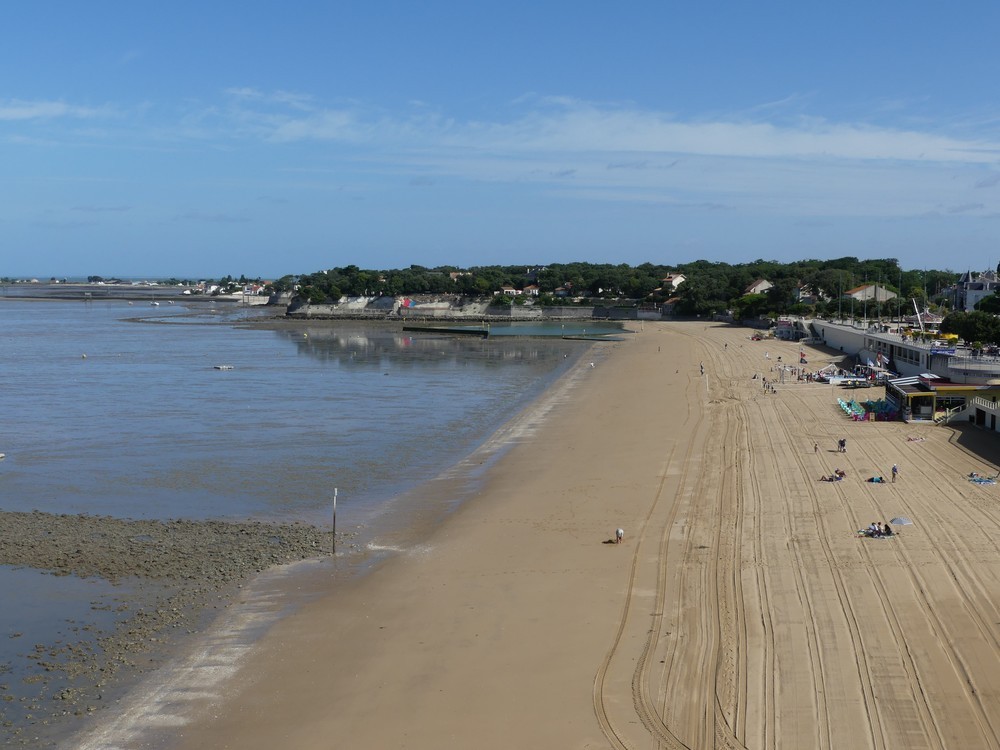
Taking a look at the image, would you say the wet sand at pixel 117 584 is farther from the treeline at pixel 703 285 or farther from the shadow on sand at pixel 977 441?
the treeline at pixel 703 285

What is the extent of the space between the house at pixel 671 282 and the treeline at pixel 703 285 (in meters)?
0.31

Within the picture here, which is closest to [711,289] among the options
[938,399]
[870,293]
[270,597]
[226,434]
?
[870,293]

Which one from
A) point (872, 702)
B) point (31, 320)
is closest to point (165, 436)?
point (872, 702)

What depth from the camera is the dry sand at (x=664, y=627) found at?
9.67m

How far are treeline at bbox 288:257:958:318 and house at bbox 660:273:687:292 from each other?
315 millimetres

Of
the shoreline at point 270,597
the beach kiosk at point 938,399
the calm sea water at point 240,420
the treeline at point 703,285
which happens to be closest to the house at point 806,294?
the treeline at point 703,285

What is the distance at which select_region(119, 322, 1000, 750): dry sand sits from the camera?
967 centimetres

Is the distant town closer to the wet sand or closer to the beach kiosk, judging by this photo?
the beach kiosk

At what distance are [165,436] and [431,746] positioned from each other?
20255mm

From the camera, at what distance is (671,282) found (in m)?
113

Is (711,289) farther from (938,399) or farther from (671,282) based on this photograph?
(938,399)

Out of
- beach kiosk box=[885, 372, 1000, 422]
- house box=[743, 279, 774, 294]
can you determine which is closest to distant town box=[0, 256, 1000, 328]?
house box=[743, 279, 774, 294]

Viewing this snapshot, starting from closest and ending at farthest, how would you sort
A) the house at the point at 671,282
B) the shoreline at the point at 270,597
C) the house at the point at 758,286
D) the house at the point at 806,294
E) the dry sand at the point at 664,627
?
the dry sand at the point at 664,627, the shoreline at the point at 270,597, the house at the point at 806,294, the house at the point at 758,286, the house at the point at 671,282

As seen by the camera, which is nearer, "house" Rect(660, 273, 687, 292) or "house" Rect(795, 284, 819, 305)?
"house" Rect(795, 284, 819, 305)
